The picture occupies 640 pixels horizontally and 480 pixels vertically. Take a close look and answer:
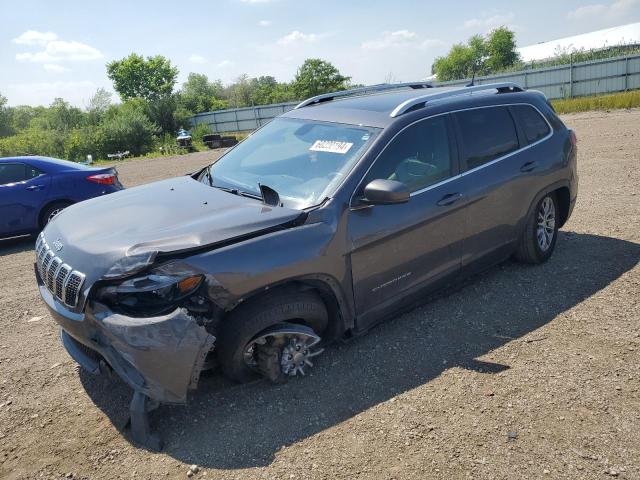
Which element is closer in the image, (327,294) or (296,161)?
(327,294)

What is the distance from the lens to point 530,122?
5125 millimetres

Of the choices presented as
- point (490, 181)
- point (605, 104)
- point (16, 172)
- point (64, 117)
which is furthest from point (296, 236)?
point (64, 117)

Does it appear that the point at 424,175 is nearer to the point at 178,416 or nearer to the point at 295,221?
the point at 295,221

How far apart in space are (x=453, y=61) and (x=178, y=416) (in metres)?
91.8

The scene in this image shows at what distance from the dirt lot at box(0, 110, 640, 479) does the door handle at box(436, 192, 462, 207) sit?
100cm

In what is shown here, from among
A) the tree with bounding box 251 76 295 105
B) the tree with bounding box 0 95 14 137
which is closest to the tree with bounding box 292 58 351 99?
the tree with bounding box 251 76 295 105

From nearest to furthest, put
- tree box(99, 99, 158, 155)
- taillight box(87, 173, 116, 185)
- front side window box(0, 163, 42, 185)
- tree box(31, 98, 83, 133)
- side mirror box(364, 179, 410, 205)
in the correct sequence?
1. side mirror box(364, 179, 410, 205)
2. front side window box(0, 163, 42, 185)
3. taillight box(87, 173, 116, 185)
4. tree box(99, 99, 158, 155)
5. tree box(31, 98, 83, 133)

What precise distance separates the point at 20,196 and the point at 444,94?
674cm

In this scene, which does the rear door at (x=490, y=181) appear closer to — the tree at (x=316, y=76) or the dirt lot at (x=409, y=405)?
the dirt lot at (x=409, y=405)

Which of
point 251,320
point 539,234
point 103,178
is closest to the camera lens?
point 251,320

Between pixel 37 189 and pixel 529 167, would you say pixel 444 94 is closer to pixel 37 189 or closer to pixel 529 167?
pixel 529 167

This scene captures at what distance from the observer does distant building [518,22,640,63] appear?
63.6m

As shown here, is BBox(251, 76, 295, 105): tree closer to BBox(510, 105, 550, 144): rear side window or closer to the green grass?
the green grass

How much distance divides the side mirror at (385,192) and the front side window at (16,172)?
682 cm
